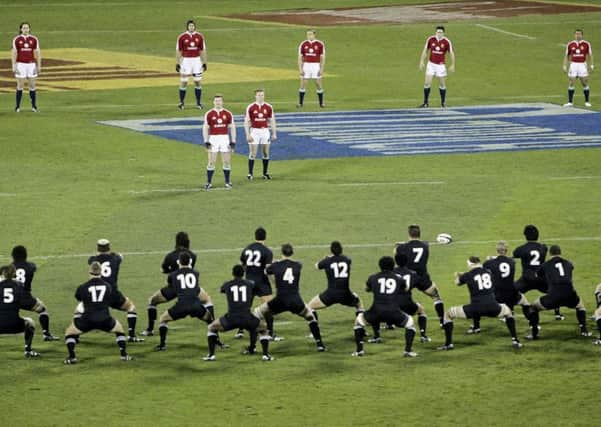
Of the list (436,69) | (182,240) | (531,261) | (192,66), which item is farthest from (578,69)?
(182,240)

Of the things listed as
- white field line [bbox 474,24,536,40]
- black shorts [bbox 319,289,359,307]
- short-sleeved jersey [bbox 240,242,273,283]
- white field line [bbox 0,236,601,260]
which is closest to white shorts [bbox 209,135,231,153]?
white field line [bbox 0,236,601,260]

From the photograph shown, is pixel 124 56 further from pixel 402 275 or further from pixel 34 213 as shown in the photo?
pixel 402 275

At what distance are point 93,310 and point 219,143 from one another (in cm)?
1336

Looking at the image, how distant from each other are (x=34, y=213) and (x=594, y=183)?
14.1m

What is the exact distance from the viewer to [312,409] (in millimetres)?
20516

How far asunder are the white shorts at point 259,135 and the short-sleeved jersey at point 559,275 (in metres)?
13.9

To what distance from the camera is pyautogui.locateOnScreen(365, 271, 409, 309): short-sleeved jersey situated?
22.8 meters

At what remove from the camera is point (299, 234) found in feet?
103

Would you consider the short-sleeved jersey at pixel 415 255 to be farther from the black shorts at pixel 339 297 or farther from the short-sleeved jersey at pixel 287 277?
the short-sleeved jersey at pixel 287 277

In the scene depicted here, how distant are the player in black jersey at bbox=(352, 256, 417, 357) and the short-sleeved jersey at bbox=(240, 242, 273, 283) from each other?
215cm

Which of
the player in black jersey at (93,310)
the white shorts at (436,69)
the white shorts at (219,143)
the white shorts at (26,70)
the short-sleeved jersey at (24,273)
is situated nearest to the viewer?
the player in black jersey at (93,310)

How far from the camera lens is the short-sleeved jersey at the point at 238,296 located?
22.7 metres

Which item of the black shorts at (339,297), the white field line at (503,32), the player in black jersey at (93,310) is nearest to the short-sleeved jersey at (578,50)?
the white field line at (503,32)

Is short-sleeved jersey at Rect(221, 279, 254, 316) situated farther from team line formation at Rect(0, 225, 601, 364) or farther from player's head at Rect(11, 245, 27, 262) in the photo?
player's head at Rect(11, 245, 27, 262)
